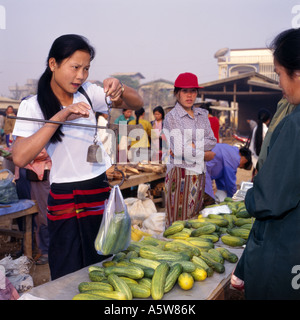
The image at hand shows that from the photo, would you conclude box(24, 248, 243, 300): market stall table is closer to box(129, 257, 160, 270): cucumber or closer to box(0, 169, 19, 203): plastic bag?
box(129, 257, 160, 270): cucumber

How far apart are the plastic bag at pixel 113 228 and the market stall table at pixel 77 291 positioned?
1.00ft

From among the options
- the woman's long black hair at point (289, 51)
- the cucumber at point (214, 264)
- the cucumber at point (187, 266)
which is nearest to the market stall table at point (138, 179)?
the cucumber at point (214, 264)

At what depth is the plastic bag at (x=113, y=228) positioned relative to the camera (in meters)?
2.04

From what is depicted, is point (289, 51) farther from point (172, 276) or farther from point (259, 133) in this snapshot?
point (259, 133)

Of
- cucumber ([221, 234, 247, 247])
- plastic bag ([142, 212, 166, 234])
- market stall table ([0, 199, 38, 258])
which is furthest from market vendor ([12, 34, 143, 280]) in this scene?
plastic bag ([142, 212, 166, 234])

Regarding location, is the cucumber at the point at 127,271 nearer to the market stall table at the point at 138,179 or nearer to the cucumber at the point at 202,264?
the cucumber at the point at 202,264

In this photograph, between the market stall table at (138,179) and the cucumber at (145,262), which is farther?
the market stall table at (138,179)

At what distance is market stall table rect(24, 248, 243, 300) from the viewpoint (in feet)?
6.59

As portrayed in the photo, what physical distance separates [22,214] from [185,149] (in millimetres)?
2383

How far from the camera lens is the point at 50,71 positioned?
2.21 m

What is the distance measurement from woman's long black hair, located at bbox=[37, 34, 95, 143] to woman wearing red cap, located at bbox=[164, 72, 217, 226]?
205 centimetres
